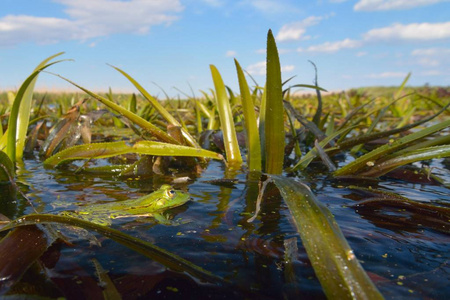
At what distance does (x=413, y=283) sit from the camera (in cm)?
84

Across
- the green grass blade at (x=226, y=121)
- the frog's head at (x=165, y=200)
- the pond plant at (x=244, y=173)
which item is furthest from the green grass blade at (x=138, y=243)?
the green grass blade at (x=226, y=121)

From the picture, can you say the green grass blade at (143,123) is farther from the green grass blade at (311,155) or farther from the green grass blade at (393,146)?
the green grass blade at (393,146)

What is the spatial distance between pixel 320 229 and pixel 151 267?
1.43ft

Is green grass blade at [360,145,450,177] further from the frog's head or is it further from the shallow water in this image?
the frog's head

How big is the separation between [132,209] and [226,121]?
101cm

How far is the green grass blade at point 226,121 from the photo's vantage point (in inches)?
82.7

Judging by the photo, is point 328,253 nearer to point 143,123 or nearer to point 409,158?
point 409,158

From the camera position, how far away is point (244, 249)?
39.4 inches

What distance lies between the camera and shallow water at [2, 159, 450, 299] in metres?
0.80

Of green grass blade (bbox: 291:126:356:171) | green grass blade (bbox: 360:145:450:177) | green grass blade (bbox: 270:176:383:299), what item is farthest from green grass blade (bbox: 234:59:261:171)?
green grass blade (bbox: 270:176:383:299)

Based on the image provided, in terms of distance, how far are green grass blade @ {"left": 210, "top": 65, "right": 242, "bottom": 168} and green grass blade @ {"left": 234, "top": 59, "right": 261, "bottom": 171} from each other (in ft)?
0.86

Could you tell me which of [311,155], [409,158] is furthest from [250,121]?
[409,158]

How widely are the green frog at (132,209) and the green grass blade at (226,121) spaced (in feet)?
2.73

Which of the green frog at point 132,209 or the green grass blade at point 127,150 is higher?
the green grass blade at point 127,150
